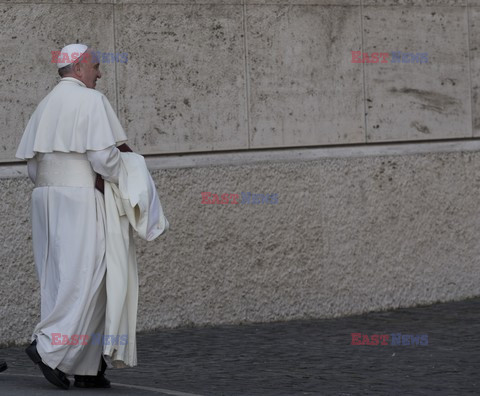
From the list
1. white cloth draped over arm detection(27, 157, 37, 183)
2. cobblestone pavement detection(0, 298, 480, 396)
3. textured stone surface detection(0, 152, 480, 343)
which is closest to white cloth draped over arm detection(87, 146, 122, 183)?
white cloth draped over arm detection(27, 157, 37, 183)

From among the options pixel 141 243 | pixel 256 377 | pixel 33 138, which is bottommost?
pixel 256 377

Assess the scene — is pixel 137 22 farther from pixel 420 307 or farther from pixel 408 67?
pixel 420 307

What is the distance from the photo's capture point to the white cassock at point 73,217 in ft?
22.1

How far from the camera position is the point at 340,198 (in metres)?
10.2

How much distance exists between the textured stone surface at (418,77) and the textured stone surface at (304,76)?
167 millimetres

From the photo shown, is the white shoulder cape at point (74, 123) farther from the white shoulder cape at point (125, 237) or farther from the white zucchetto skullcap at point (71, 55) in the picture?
the white shoulder cape at point (125, 237)

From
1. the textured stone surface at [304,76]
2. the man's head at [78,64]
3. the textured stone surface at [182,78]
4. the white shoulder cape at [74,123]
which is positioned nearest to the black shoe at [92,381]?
the white shoulder cape at [74,123]

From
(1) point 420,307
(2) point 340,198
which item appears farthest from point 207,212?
(1) point 420,307

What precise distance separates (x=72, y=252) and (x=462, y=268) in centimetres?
493

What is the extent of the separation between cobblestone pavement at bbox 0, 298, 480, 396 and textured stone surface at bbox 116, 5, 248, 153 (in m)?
1.46

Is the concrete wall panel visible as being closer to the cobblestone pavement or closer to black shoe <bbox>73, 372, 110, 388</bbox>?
the cobblestone pavement

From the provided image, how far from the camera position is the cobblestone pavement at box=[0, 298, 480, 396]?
700 centimetres

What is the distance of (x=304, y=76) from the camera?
33.4 feet

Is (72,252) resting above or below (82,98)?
below
